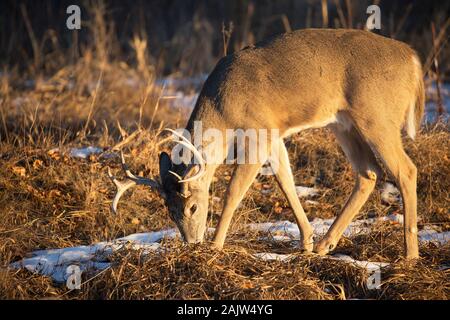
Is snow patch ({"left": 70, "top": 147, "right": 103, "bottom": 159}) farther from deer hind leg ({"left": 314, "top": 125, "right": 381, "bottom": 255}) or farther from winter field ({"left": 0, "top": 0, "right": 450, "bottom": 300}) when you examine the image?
deer hind leg ({"left": 314, "top": 125, "right": 381, "bottom": 255})

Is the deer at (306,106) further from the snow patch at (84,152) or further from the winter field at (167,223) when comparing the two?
the snow patch at (84,152)

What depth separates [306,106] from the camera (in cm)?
639

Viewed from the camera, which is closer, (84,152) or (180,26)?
(84,152)

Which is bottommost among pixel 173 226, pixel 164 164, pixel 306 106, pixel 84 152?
pixel 173 226

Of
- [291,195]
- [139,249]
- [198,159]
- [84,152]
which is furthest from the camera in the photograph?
[84,152]

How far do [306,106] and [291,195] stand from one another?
0.87 metres

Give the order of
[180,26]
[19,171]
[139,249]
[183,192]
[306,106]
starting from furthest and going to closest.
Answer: [180,26]
[19,171]
[306,106]
[183,192]
[139,249]

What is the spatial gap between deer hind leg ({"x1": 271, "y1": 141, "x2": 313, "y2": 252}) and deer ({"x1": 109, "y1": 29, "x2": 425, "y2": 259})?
14 mm

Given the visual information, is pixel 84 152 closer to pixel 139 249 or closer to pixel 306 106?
pixel 139 249

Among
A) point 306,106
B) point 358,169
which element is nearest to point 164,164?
point 306,106

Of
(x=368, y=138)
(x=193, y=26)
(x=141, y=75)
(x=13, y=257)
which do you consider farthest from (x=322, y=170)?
(x=193, y=26)

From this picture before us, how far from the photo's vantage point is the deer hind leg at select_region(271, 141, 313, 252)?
260 inches

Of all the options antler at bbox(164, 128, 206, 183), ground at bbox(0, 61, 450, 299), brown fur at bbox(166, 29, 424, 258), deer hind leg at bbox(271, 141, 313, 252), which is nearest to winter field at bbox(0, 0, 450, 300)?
ground at bbox(0, 61, 450, 299)
